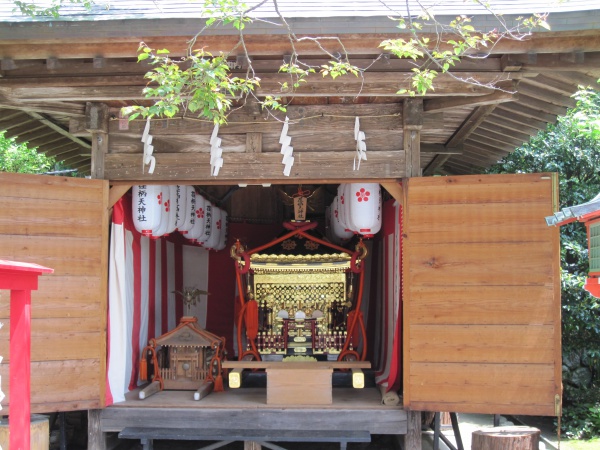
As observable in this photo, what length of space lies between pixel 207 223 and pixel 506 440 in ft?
17.0

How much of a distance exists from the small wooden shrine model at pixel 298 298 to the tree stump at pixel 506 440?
2729 mm

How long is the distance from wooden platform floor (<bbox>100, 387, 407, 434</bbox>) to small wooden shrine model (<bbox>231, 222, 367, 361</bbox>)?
1752 mm

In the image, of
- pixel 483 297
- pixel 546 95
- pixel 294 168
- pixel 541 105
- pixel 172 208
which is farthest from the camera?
pixel 172 208

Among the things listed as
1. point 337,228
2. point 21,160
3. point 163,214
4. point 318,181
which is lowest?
point 337,228

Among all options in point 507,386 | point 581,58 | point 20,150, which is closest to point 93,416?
point 507,386

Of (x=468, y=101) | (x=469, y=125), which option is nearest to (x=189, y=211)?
(x=469, y=125)

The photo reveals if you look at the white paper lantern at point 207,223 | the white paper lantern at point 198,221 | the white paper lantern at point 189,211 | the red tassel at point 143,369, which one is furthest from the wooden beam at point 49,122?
the red tassel at point 143,369

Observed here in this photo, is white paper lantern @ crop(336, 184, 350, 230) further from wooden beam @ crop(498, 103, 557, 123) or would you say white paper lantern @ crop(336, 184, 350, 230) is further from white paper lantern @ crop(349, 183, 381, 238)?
wooden beam @ crop(498, 103, 557, 123)

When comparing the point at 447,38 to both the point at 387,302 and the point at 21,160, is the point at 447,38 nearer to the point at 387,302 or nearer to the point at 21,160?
the point at 387,302

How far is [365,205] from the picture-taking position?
694 cm

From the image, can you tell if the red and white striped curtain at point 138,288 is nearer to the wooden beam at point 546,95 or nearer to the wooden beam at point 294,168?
the wooden beam at point 294,168

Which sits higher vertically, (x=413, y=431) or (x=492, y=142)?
(x=492, y=142)

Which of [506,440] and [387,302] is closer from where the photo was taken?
[506,440]

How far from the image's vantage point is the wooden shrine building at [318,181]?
17.6ft
